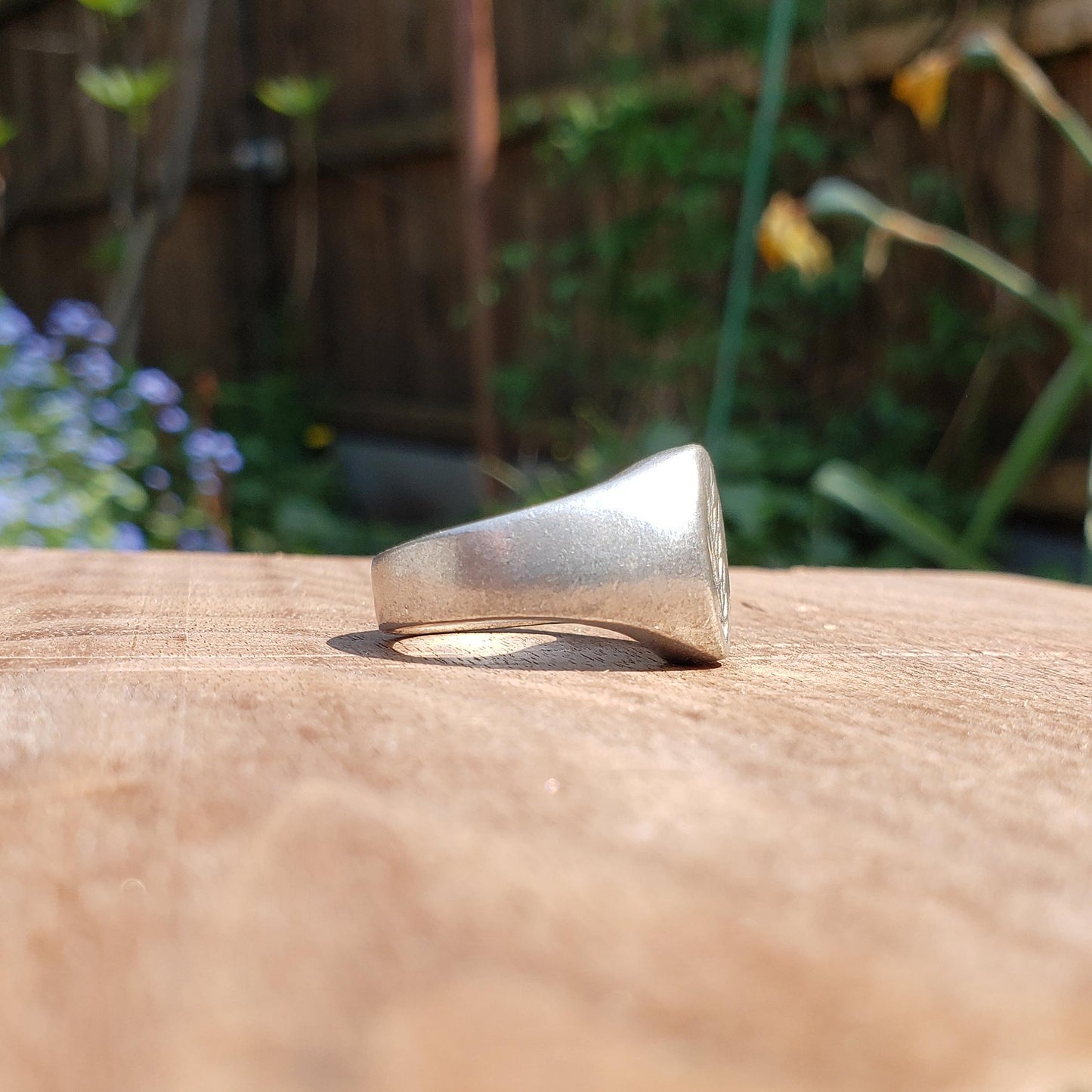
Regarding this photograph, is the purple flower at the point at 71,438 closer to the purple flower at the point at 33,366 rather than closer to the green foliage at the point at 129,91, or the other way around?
the purple flower at the point at 33,366

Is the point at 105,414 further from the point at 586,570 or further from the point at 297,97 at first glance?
the point at 586,570

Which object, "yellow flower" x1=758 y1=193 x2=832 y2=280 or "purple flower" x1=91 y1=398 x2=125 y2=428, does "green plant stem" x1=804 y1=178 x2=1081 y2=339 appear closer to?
"yellow flower" x1=758 y1=193 x2=832 y2=280

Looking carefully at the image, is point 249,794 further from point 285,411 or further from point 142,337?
point 142,337

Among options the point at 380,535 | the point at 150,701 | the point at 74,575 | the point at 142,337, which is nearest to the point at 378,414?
the point at 380,535

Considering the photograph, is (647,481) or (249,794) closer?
(249,794)

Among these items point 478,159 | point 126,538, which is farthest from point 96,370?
point 478,159

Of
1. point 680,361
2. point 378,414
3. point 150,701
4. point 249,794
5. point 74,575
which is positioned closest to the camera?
point 249,794

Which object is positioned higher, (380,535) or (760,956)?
(760,956)

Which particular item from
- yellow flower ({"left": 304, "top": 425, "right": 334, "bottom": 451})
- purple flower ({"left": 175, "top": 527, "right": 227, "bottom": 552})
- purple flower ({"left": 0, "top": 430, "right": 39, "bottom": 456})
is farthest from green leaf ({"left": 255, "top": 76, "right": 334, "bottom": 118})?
purple flower ({"left": 0, "top": 430, "right": 39, "bottom": 456})
